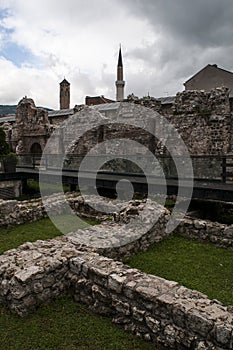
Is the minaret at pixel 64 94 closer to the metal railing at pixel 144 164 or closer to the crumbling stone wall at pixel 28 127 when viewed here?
the crumbling stone wall at pixel 28 127

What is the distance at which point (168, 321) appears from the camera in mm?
4172

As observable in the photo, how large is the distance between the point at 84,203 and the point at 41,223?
174 cm

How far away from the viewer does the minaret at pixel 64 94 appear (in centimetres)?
5928

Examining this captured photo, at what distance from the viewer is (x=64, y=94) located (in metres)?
60.4

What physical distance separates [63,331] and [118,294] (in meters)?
→ 0.93

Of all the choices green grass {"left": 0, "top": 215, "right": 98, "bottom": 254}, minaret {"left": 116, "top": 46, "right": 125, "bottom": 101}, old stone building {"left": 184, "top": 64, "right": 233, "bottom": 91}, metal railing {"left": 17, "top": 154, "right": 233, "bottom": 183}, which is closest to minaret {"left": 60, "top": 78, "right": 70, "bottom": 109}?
minaret {"left": 116, "top": 46, "right": 125, "bottom": 101}

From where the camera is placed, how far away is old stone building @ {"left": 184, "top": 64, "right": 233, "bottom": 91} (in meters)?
35.8

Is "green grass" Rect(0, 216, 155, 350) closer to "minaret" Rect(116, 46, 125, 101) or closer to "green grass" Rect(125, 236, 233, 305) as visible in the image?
"green grass" Rect(125, 236, 233, 305)

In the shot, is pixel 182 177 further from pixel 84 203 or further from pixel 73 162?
pixel 73 162

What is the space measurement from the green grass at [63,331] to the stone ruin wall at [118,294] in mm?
135

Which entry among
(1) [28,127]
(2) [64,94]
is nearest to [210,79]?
(1) [28,127]

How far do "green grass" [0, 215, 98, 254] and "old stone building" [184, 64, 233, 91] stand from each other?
30.2m

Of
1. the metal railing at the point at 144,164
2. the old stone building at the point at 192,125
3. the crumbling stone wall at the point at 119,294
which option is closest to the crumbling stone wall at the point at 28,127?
the old stone building at the point at 192,125

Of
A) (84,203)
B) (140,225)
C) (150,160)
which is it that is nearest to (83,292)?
(140,225)
